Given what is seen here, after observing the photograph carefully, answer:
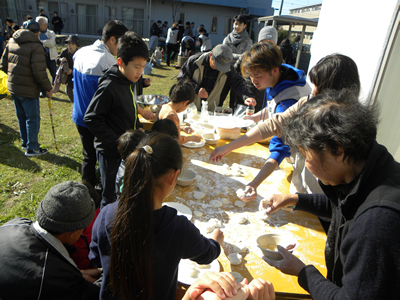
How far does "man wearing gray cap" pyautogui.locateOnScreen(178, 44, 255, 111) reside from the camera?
3.80 meters

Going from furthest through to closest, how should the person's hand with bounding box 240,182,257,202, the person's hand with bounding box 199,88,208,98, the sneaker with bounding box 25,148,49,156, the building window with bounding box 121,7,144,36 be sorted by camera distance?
the building window with bounding box 121,7,144,36 < the sneaker with bounding box 25,148,49,156 < the person's hand with bounding box 199,88,208,98 < the person's hand with bounding box 240,182,257,202

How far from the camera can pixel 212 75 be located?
415 cm

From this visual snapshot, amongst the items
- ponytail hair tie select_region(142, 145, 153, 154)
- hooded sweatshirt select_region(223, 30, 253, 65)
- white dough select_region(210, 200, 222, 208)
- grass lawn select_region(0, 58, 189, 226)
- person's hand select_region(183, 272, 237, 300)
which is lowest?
grass lawn select_region(0, 58, 189, 226)

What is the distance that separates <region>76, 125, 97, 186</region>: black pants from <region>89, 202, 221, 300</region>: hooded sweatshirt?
221 cm

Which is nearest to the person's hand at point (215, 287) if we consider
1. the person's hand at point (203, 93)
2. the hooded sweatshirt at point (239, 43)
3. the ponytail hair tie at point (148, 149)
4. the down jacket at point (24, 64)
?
the ponytail hair tie at point (148, 149)

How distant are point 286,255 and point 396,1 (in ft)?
9.15

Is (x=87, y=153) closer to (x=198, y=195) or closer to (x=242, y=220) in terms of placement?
(x=198, y=195)

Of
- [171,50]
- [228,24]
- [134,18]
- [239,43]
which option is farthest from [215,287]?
[228,24]

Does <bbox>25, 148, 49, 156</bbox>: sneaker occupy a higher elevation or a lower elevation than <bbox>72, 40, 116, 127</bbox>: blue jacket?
lower

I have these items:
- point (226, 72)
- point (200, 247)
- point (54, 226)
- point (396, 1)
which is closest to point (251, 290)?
point (200, 247)

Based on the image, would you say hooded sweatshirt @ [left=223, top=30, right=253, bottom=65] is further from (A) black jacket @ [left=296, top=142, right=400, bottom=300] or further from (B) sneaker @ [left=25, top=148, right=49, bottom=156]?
(A) black jacket @ [left=296, top=142, right=400, bottom=300]

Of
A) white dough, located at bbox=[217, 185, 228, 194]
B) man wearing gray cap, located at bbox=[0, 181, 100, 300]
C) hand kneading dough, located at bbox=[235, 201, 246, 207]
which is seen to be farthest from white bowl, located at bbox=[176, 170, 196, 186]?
man wearing gray cap, located at bbox=[0, 181, 100, 300]

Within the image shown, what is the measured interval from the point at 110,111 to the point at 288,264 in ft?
6.45

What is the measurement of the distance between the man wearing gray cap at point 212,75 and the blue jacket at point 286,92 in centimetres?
140
